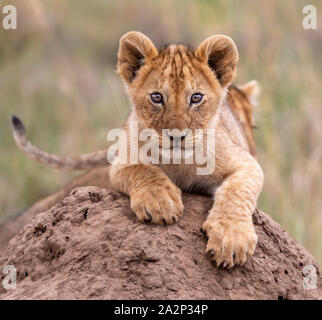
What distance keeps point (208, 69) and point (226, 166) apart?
0.78 meters

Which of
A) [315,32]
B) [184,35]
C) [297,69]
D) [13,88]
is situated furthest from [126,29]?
[297,69]

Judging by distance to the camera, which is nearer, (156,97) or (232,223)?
(232,223)

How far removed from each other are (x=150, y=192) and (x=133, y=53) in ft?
3.93

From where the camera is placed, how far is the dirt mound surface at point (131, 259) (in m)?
4.11

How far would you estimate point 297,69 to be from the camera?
9133mm

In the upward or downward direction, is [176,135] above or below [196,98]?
below

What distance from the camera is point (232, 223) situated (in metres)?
4.45

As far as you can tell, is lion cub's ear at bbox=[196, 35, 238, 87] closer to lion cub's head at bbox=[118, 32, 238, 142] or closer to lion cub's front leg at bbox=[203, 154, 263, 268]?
lion cub's head at bbox=[118, 32, 238, 142]

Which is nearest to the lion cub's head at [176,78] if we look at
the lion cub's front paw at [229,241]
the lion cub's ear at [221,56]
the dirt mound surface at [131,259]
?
the lion cub's ear at [221,56]

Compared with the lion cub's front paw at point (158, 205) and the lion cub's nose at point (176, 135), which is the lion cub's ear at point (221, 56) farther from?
the lion cub's front paw at point (158, 205)

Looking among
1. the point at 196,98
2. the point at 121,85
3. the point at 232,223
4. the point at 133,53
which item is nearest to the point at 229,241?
the point at 232,223

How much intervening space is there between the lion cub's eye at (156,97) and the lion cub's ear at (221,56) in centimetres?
51

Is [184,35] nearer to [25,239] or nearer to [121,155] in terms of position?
[121,155]

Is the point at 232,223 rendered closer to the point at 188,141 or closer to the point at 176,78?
the point at 188,141
